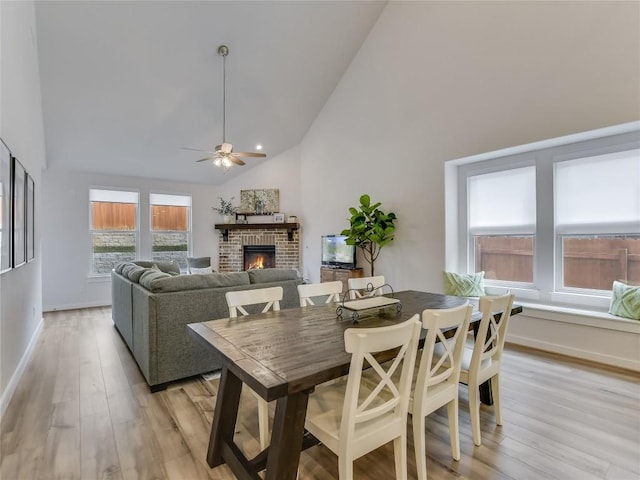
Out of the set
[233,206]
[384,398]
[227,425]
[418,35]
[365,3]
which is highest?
[365,3]

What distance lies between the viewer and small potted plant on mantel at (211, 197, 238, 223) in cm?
733

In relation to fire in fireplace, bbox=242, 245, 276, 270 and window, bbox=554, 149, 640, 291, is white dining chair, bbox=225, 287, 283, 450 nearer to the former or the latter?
window, bbox=554, 149, 640, 291

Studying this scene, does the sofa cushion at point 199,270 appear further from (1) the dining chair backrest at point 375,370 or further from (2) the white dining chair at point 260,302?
(1) the dining chair backrest at point 375,370

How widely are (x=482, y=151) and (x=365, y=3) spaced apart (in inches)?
111

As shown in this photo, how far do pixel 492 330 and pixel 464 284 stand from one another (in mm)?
2286

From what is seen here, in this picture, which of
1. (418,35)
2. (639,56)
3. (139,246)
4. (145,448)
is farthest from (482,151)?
(139,246)

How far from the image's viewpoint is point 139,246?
6492 millimetres

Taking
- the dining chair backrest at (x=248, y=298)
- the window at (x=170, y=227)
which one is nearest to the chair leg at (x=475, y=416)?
the dining chair backrest at (x=248, y=298)

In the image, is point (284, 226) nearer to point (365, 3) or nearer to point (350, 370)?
point (365, 3)

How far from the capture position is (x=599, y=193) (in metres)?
3.43

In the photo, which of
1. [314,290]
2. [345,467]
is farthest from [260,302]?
[345,467]

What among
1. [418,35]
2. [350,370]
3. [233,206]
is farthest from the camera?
[233,206]

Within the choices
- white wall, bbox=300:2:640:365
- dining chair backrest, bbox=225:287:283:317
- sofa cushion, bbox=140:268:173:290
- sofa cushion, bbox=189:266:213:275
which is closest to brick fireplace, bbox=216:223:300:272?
sofa cushion, bbox=189:266:213:275

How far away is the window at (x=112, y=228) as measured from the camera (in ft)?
20.1
